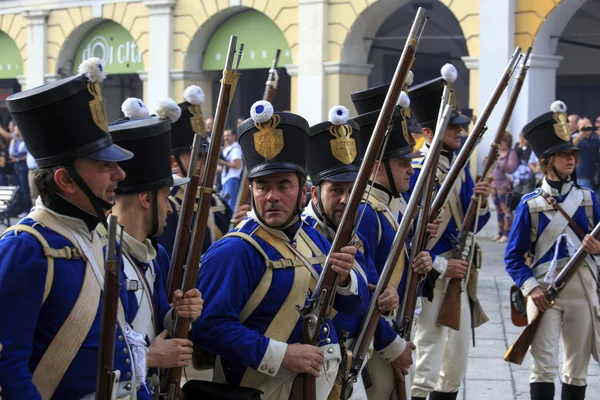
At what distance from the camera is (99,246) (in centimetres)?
320

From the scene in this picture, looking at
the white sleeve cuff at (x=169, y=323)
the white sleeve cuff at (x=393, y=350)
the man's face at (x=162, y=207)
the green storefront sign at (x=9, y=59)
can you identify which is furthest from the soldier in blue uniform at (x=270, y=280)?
the green storefront sign at (x=9, y=59)

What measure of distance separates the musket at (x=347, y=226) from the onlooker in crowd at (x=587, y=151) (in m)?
11.4

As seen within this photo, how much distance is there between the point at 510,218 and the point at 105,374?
13018 mm

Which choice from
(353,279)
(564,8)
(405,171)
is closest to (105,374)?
(353,279)

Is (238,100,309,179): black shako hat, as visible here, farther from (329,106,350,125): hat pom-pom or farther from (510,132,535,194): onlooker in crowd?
(510,132,535,194): onlooker in crowd

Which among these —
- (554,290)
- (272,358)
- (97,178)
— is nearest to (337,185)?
(272,358)

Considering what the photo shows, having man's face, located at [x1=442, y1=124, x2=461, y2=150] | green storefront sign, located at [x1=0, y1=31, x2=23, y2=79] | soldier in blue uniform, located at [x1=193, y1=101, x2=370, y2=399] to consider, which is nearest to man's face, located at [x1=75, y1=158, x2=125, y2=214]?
soldier in blue uniform, located at [x1=193, y1=101, x2=370, y2=399]

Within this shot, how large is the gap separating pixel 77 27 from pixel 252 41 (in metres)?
5.06

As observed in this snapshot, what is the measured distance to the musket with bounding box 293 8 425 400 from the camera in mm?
3811

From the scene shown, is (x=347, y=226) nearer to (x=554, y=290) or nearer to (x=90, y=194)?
(x=90, y=194)

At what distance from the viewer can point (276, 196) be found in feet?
12.9

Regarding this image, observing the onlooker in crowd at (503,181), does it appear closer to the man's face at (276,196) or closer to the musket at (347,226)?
the musket at (347,226)

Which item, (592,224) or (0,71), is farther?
(0,71)

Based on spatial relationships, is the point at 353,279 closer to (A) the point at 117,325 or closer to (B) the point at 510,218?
(A) the point at 117,325
